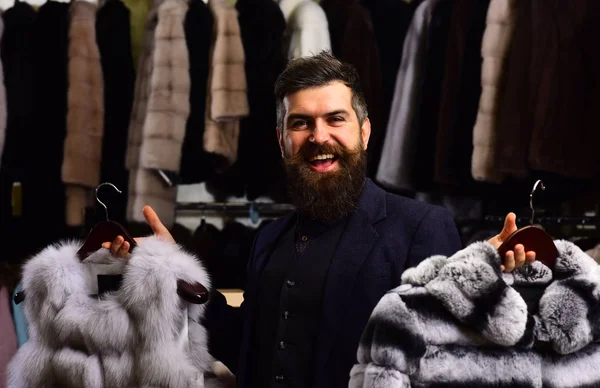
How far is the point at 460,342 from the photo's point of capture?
4.45ft

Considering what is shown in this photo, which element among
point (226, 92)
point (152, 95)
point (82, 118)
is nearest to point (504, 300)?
point (226, 92)

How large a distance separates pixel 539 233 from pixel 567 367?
0.29m

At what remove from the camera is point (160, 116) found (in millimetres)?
2873

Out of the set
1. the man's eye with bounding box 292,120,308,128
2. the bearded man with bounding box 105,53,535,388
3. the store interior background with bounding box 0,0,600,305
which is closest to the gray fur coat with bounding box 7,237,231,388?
the bearded man with bounding box 105,53,535,388

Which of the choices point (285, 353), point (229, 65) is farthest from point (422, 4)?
point (285, 353)

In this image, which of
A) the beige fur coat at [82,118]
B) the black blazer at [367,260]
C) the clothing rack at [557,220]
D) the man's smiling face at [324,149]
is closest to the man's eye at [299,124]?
the man's smiling face at [324,149]

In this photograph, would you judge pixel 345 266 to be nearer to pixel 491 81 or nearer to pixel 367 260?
pixel 367 260

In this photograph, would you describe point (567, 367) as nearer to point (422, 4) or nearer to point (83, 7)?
point (422, 4)

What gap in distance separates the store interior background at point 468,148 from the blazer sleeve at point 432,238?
1.02 m

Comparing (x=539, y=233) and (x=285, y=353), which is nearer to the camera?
(x=539, y=233)

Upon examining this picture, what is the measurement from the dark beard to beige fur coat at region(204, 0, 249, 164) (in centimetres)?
121

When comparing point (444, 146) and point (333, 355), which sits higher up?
point (444, 146)

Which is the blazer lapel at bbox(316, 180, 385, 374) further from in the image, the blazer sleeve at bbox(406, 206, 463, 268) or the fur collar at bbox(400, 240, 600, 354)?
the fur collar at bbox(400, 240, 600, 354)

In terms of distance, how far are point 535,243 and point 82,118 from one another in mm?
2219
